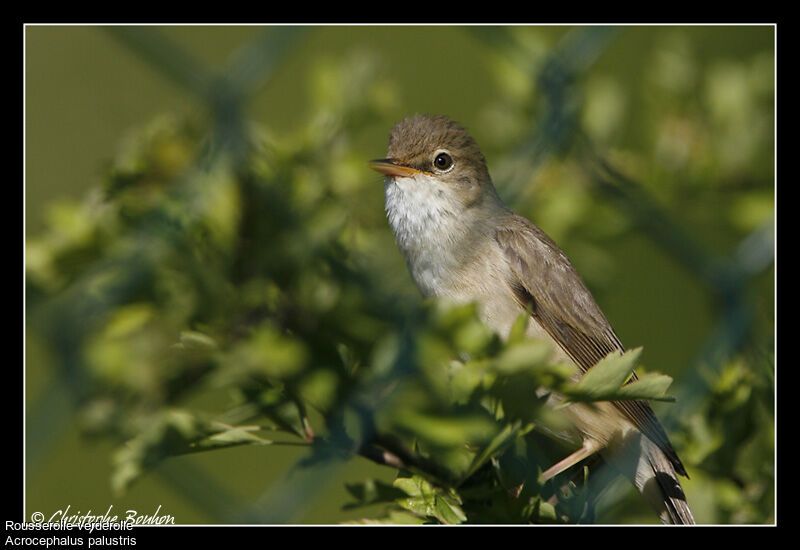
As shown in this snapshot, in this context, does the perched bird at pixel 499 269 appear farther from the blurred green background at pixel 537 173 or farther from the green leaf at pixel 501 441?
the green leaf at pixel 501 441

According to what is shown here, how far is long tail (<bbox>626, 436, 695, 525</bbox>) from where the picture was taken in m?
1.95

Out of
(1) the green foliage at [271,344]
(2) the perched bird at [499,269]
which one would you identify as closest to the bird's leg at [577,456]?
(2) the perched bird at [499,269]

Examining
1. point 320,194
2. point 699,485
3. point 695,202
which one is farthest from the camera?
point 695,202

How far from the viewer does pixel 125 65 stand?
2316mm

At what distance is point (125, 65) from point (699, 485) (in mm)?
1767

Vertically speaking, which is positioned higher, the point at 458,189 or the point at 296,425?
the point at 458,189

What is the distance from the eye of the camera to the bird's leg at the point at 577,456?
1.87m

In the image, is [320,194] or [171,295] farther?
[320,194]

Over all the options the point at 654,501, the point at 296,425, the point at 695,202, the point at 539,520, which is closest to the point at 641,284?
the point at 695,202

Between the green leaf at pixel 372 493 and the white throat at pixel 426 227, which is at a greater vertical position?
the white throat at pixel 426 227

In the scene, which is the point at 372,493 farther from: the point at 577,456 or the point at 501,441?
the point at 577,456

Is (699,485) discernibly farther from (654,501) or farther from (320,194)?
(320,194)

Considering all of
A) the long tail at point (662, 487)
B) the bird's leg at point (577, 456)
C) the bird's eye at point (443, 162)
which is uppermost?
the bird's eye at point (443, 162)

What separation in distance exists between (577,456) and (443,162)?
81 cm
